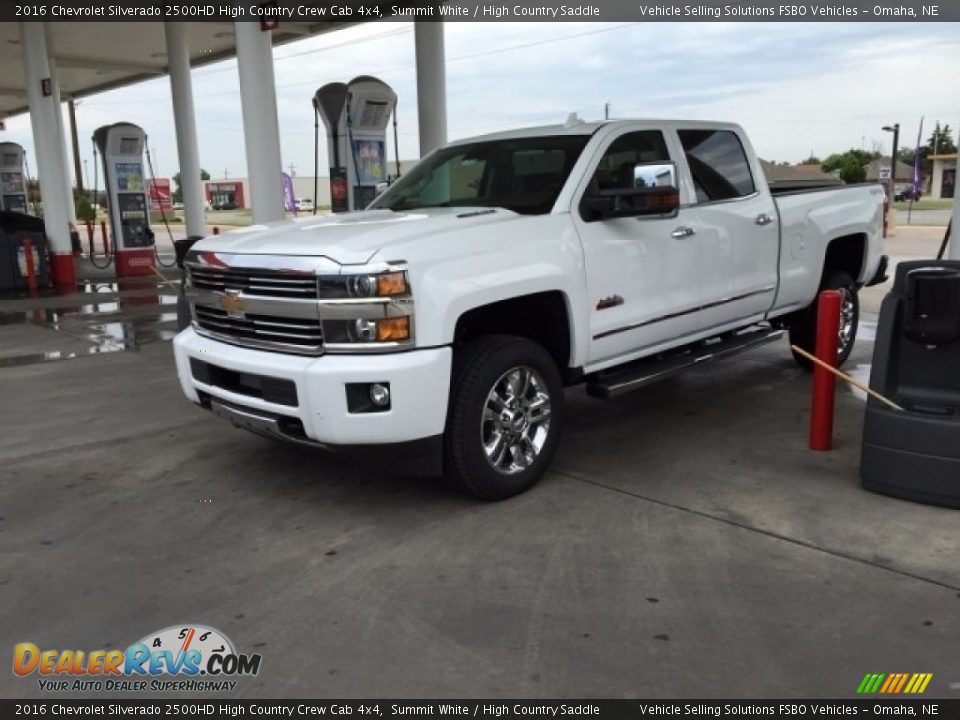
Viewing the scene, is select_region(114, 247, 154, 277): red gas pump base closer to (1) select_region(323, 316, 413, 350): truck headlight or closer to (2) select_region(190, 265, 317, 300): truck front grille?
(2) select_region(190, 265, 317, 300): truck front grille

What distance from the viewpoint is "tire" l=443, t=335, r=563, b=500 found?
421 cm

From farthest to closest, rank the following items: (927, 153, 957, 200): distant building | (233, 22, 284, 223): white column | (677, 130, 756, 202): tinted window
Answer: (927, 153, 957, 200): distant building
(233, 22, 284, 223): white column
(677, 130, 756, 202): tinted window

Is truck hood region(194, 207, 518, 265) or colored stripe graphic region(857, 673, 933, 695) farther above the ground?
truck hood region(194, 207, 518, 265)

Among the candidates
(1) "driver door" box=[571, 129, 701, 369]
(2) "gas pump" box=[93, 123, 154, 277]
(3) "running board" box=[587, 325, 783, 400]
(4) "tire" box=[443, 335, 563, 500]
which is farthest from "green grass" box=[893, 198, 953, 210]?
(4) "tire" box=[443, 335, 563, 500]

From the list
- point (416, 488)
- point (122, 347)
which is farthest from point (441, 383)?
point (122, 347)

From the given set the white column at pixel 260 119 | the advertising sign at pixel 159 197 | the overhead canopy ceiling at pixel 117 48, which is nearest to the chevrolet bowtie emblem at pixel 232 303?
the white column at pixel 260 119

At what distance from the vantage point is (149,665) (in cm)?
309

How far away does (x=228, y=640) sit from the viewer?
10.5 ft

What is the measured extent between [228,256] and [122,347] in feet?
17.9

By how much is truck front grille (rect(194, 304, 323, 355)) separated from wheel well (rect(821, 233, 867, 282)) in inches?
198

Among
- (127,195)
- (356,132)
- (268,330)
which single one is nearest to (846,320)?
(268,330)

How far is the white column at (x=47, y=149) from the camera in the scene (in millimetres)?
13992
